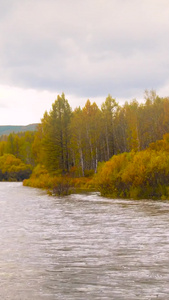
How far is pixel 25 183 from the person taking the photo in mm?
54219

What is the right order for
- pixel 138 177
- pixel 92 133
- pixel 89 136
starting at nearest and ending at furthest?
pixel 138 177
pixel 89 136
pixel 92 133

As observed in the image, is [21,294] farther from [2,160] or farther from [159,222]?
[2,160]

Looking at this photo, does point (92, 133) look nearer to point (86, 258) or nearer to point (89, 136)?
point (89, 136)

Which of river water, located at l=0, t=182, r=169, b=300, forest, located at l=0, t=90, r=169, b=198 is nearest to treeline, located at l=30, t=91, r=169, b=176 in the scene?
forest, located at l=0, t=90, r=169, b=198

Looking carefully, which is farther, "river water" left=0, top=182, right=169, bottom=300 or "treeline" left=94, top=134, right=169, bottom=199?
"treeline" left=94, top=134, right=169, bottom=199

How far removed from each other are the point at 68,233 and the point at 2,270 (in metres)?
4.90

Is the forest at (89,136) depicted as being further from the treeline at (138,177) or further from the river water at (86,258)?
the river water at (86,258)

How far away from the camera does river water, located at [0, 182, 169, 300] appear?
20.7 ft

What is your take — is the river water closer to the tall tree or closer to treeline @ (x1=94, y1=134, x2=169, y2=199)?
treeline @ (x1=94, y1=134, x2=169, y2=199)

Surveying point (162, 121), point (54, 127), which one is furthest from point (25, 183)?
point (162, 121)

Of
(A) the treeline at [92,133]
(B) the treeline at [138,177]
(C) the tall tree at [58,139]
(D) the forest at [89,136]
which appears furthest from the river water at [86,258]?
(C) the tall tree at [58,139]

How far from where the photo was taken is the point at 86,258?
8789 mm

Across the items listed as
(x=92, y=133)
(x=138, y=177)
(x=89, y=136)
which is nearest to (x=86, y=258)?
(x=138, y=177)

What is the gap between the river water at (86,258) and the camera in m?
6.30
